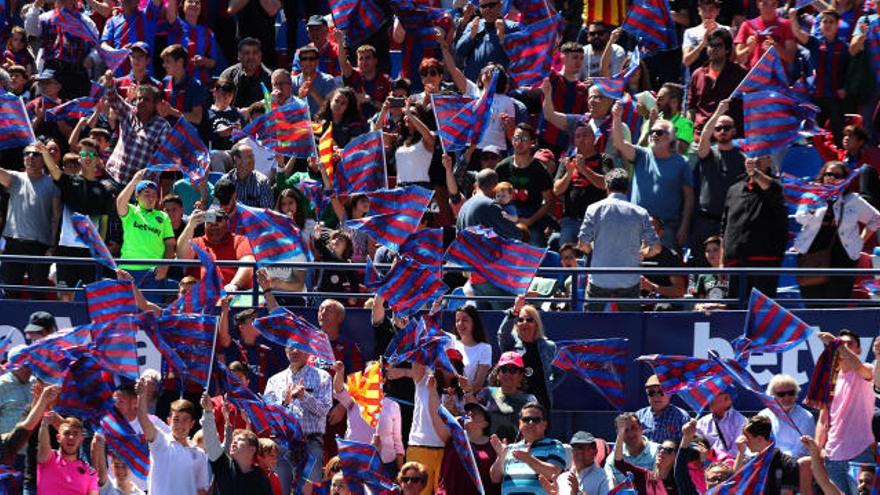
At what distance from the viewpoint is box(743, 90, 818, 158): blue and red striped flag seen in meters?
23.3

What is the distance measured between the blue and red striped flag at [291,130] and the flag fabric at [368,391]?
320 cm

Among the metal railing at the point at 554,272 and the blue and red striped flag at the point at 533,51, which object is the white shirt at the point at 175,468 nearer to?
the metal railing at the point at 554,272

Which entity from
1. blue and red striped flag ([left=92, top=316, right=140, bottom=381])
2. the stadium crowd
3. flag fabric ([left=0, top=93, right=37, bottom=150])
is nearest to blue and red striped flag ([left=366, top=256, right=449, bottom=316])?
the stadium crowd

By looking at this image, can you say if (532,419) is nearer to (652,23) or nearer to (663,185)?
(663,185)

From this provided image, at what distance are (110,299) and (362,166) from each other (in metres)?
2.91

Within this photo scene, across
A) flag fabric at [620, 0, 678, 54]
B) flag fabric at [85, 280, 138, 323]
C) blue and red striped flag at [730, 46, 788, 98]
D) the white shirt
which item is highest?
flag fabric at [620, 0, 678, 54]

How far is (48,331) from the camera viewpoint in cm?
2150

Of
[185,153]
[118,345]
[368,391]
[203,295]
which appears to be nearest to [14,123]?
[185,153]

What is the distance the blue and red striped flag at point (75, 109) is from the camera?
25656mm

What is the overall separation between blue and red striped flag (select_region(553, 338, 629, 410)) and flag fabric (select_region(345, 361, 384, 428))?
147 centimetres

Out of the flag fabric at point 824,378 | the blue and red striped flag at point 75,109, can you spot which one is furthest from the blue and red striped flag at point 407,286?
the blue and red striped flag at point 75,109

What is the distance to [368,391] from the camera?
2141 centimetres

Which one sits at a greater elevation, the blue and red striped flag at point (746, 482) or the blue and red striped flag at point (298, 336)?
the blue and red striped flag at point (298, 336)

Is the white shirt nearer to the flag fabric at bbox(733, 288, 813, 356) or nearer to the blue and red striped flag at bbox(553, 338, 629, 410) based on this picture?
the blue and red striped flag at bbox(553, 338, 629, 410)
